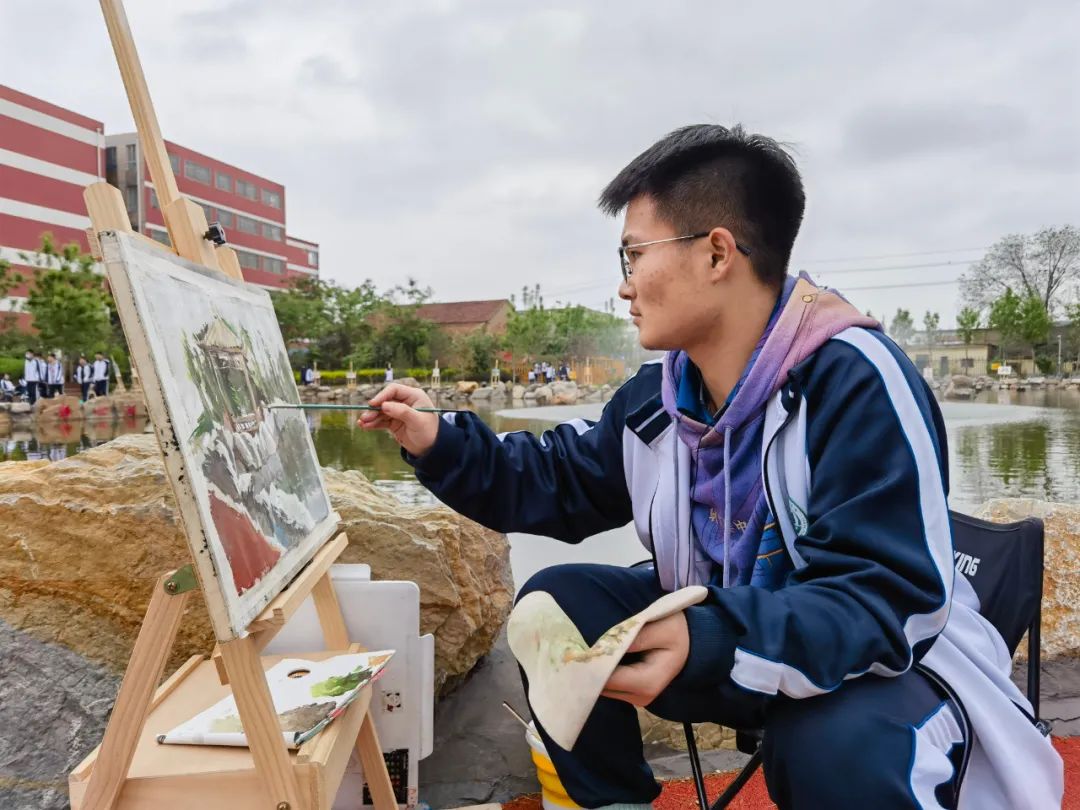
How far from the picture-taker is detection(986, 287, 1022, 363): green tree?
129ft

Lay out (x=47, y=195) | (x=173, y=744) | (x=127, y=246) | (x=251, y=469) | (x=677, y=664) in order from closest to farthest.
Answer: (x=677, y=664) → (x=127, y=246) → (x=173, y=744) → (x=251, y=469) → (x=47, y=195)

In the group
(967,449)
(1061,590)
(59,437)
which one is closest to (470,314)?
(59,437)

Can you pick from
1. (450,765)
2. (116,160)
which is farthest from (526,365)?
(450,765)

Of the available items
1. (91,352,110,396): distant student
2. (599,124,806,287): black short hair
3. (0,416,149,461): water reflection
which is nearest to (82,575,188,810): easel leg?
(599,124,806,287): black short hair

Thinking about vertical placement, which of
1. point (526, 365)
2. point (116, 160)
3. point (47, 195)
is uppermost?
point (116, 160)

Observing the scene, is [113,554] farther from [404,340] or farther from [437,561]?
[404,340]

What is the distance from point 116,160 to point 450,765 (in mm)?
39276

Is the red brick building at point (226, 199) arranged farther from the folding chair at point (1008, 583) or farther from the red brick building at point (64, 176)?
the folding chair at point (1008, 583)

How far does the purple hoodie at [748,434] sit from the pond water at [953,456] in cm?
191

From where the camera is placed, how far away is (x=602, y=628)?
4.62ft

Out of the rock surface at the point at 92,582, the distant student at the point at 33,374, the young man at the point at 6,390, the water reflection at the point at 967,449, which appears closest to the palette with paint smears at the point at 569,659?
the rock surface at the point at 92,582

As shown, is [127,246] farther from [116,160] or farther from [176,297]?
[116,160]

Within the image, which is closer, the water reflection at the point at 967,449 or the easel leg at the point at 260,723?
the easel leg at the point at 260,723

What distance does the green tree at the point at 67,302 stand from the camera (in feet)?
70.6
